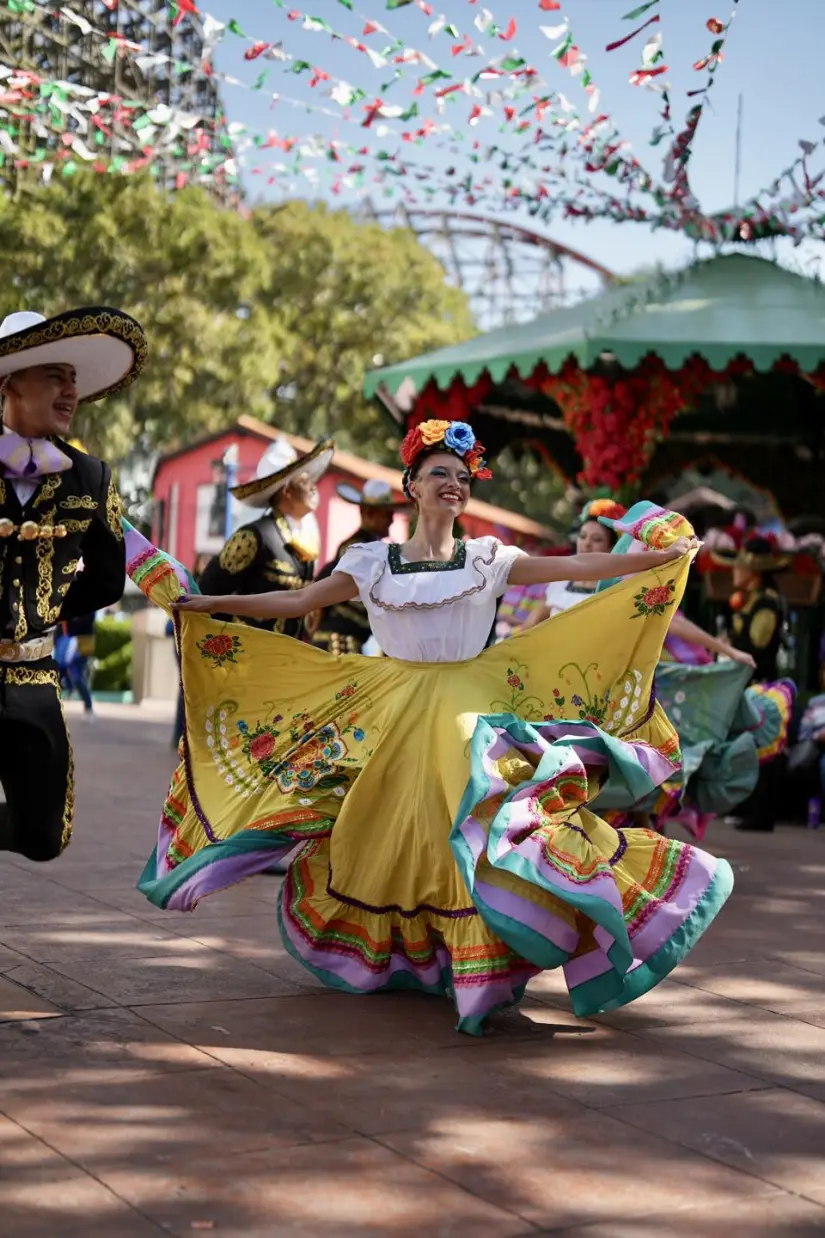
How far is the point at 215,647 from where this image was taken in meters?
5.79

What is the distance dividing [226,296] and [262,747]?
30.6m

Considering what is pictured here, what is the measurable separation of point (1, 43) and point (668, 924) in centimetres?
2720

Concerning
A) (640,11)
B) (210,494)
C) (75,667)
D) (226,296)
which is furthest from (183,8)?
(210,494)

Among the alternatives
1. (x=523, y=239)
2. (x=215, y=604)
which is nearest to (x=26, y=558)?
(x=215, y=604)

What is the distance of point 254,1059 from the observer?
176 inches

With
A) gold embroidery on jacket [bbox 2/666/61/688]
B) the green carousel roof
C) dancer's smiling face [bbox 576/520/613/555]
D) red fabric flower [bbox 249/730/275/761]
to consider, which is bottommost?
red fabric flower [bbox 249/730/275/761]

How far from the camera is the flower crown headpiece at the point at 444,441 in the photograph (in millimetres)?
5535

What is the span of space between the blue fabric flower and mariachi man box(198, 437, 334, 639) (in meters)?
2.29

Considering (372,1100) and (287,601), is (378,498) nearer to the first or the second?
(287,601)

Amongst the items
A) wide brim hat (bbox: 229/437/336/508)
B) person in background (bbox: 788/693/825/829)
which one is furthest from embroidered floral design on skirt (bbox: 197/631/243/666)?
person in background (bbox: 788/693/825/829)

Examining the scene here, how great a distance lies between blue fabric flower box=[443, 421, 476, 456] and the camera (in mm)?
5527

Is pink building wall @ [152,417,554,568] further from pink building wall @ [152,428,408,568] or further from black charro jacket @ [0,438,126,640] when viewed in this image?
black charro jacket @ [0,438,126,640]

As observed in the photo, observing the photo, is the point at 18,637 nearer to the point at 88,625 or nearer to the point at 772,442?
the point at 88,625

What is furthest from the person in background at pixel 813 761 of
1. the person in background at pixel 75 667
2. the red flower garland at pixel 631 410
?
the person in background at pixel 75 667
